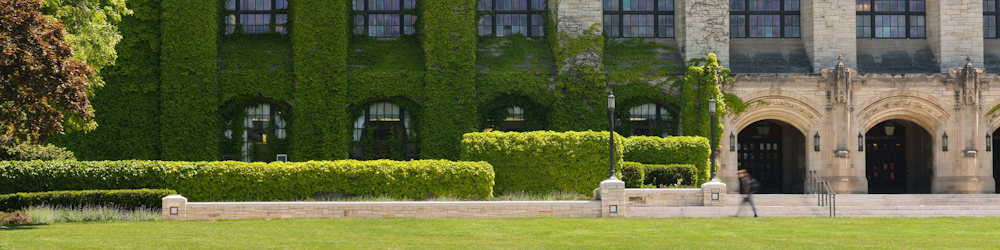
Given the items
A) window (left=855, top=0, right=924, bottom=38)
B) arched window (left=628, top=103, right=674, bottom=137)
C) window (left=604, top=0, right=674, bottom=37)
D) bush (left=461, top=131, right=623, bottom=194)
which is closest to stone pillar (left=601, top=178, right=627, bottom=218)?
bush (left=461, top=131, right=623, bottom=194)

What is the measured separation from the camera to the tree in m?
16.5

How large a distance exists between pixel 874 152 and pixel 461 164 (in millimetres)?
20358

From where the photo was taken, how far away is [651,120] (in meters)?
33.5

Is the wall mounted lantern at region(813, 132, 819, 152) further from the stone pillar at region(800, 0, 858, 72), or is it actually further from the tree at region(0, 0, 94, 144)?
the tree at region(0, 0, 94, 144)

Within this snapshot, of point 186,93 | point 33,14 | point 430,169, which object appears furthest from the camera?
point 186,93

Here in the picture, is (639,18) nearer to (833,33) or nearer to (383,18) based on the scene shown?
(833,33)

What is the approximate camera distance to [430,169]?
916 inches

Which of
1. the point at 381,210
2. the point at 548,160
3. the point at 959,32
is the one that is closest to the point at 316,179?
the point at 381,210

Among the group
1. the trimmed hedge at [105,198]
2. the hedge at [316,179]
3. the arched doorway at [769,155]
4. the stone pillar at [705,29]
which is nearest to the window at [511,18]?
the stone pillar at [705,29]

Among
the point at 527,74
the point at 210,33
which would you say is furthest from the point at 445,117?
the point at 210,33

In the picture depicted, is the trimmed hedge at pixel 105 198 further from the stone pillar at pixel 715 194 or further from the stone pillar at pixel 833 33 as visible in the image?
the stone pillar at pixel 833 33

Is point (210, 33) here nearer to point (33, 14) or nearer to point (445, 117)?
point (445, 117)

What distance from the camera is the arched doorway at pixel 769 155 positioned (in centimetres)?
3575

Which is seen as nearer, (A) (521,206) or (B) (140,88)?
(A) (521,206)
